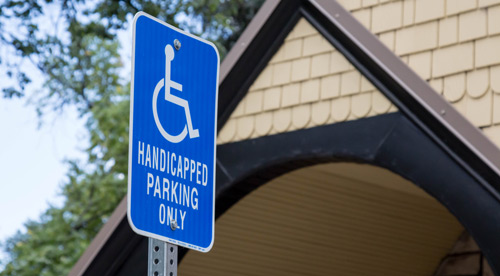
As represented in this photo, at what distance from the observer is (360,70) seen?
6688mm

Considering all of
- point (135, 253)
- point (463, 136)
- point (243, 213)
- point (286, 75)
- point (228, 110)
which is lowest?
point (135, 253)

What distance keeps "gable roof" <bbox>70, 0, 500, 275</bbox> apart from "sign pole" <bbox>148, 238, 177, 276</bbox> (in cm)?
282

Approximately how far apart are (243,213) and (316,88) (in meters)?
1.69

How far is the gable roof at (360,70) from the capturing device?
19.5 ft

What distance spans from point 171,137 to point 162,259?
48 centimetres

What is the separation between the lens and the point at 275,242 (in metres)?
8.54

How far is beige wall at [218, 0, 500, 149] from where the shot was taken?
611cm

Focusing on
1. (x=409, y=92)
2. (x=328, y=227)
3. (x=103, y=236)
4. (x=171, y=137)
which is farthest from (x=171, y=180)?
(x=328, y=227)

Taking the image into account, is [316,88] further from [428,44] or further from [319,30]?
[428,44]

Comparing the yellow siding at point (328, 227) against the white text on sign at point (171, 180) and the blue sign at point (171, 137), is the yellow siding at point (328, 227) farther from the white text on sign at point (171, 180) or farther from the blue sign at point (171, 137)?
the white text on sign at point (171, 180)

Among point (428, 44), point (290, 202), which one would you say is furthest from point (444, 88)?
point (290, 202)

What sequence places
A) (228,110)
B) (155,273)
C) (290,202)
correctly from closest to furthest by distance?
(155,273), (228,110), (290,202)

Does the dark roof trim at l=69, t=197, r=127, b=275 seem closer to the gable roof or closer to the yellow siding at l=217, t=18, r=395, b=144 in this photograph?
the gable roof

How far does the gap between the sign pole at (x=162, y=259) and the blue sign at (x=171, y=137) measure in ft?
0.14
